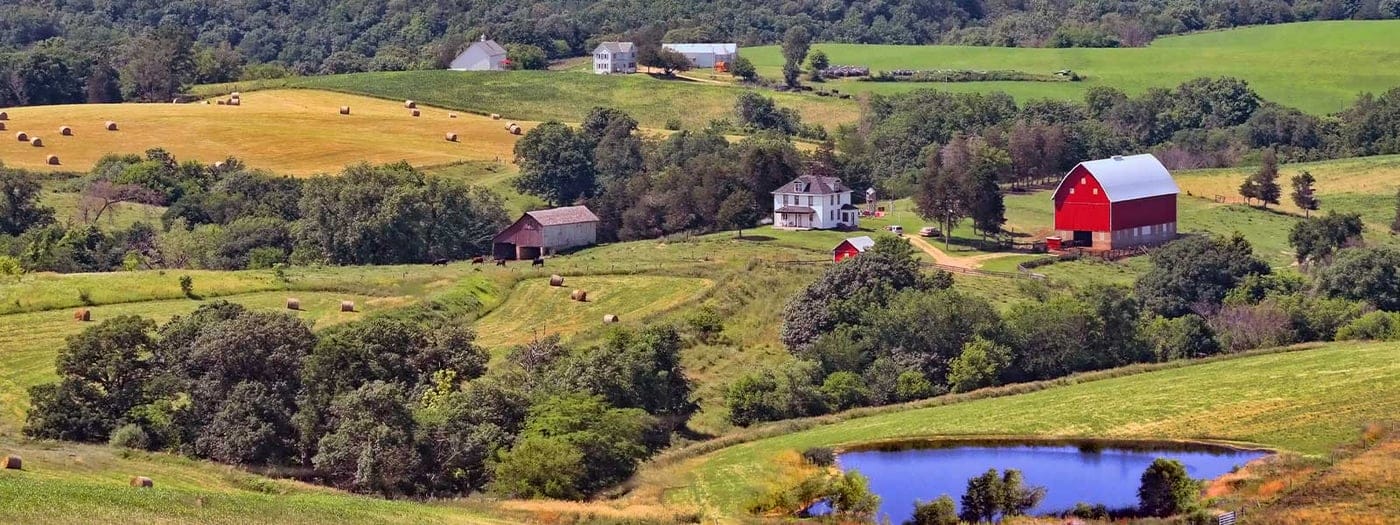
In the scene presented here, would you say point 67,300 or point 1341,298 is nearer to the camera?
point 67,300

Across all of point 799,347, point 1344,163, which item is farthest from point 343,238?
point 1344,163

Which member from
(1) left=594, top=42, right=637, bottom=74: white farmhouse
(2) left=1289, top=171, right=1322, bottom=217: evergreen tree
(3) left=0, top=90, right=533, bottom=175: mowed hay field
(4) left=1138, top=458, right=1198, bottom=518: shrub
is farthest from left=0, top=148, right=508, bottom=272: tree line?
(1) left=594, top=42, right=637, bottom=74: white farmhouse

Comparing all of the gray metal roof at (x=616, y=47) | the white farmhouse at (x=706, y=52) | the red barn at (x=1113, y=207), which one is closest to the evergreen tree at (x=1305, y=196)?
the red barn at (x=1113, y=207)

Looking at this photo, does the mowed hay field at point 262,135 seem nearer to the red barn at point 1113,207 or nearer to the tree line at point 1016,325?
the red barn at point 1113,207

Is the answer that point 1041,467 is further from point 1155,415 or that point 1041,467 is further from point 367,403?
point 367,403

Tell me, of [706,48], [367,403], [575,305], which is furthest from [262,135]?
[367,403]

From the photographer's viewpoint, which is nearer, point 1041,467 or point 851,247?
point 1041,467

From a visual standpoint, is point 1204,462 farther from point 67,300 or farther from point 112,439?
point 67,300
